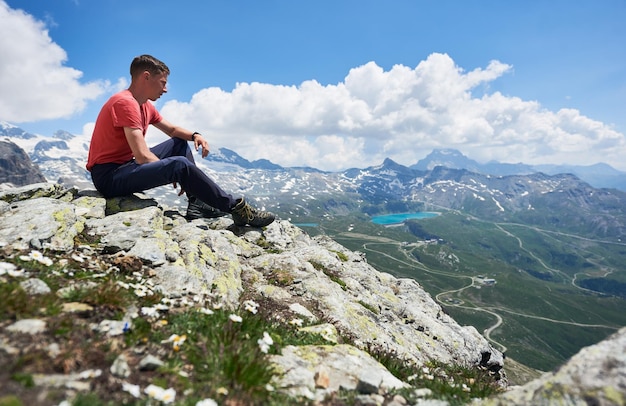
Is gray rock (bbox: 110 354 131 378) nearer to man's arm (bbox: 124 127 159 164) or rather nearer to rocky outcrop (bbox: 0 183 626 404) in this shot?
rocky outcrop (bbox: 0 183 626 404)

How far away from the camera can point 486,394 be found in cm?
553

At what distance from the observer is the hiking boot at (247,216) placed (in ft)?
45.5

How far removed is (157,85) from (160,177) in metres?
3.08

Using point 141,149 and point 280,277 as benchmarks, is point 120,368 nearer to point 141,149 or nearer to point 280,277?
point 280,277

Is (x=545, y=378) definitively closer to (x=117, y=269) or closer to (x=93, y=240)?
(x=117, y=269)

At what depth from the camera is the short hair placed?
1020 centimetres

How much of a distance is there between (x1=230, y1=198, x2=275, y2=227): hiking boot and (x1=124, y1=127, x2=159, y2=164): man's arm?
421 cm

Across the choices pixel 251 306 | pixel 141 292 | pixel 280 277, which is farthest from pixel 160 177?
pixel 251 306

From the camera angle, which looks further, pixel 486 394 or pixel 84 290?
pixel 486 394

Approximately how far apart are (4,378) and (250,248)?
11.3 metres

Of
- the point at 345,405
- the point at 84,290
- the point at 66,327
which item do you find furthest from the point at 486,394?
the point at 84,290

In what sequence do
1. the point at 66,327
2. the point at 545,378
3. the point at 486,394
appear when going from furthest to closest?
the point at 486,394 → the point at 66,327 → the point at 545,378

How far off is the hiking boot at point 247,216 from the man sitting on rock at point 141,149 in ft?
0.23

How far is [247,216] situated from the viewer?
14.6 m
